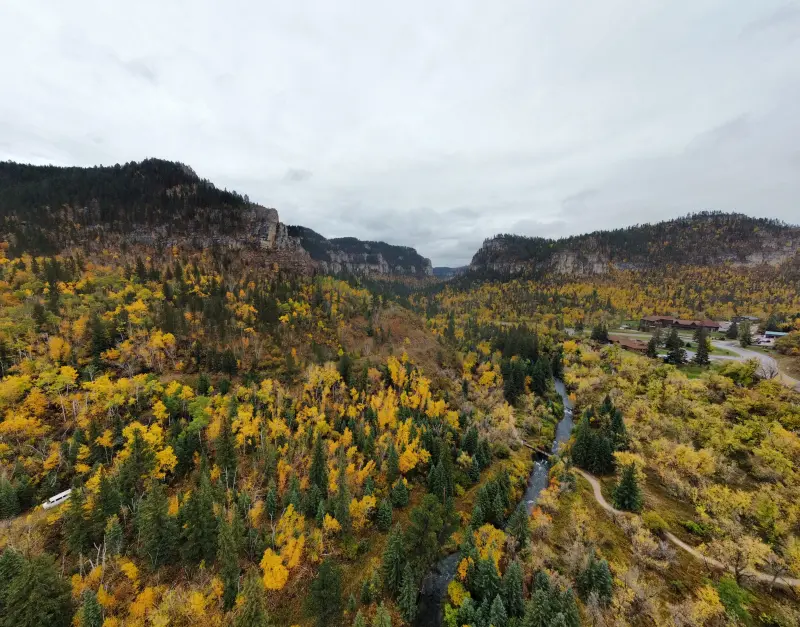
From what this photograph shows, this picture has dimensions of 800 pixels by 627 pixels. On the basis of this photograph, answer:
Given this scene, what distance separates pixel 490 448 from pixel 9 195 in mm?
208505

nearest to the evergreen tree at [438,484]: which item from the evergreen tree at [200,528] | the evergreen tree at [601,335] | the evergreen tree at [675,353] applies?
Answer: the evergreen tree at [200,528]

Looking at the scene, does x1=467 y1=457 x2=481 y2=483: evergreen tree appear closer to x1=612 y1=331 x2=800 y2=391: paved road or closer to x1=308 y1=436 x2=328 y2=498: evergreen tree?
x1=308 y1=436 x2=328 y2=498: evergreen tree

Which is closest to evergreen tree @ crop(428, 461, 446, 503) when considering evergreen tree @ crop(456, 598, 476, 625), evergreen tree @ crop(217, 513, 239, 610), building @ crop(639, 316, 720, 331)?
evergreen tree @ crop(456, 598, 476, 625)

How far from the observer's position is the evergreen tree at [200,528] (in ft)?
120

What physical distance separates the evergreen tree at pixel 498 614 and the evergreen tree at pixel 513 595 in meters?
2.10

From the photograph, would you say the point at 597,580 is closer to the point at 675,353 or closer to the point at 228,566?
the point at 228,566

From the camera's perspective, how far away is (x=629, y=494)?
43750 mm

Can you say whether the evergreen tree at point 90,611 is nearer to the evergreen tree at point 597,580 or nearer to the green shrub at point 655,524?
the evergreen tree at point 597,580

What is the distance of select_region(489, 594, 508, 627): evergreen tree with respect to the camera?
1160 inches

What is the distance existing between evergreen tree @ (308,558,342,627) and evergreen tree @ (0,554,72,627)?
2212 cm

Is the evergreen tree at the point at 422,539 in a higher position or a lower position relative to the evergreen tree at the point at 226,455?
lower

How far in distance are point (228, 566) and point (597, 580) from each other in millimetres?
38756

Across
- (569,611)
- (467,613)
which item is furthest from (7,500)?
(569,611)

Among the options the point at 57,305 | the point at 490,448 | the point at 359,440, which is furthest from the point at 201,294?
the point at 490,448
